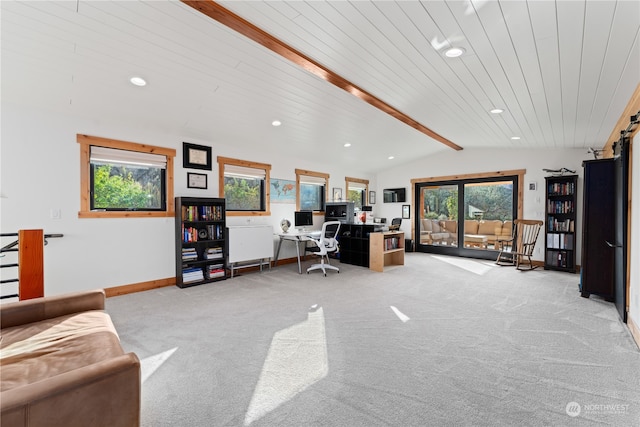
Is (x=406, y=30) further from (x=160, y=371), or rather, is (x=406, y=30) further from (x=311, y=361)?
(x=160, y=371)

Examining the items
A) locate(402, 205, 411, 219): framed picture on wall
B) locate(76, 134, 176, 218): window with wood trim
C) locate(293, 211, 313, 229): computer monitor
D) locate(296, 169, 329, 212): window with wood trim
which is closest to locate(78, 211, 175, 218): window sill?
locate(76, 134, 176, 218): window with wood trim

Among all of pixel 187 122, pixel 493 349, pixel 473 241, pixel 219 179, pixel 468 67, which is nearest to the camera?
pixel 493 349

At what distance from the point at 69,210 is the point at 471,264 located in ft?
21.9

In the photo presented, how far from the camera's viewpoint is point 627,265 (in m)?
2.91

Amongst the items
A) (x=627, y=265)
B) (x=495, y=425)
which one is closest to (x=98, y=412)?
(x=495, y=425)

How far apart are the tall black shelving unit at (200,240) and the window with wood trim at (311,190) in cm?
198

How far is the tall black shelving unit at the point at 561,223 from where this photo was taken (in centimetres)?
530

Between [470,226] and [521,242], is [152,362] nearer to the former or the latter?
[521,242]

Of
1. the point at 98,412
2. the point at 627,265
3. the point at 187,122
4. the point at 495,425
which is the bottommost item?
the point at 495,425

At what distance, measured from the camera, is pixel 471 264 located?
19.8 feet

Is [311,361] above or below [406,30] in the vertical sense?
below

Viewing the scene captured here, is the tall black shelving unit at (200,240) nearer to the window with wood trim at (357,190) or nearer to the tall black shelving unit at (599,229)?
the window with wood trim at (357,190)

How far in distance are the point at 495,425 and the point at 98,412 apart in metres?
1.88

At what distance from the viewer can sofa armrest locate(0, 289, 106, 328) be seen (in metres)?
1.83
